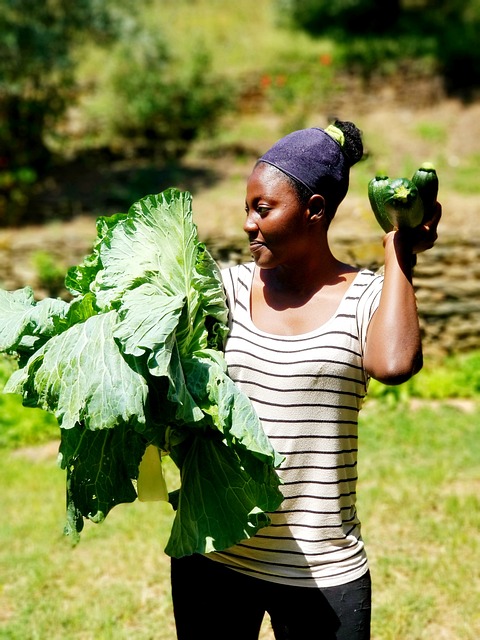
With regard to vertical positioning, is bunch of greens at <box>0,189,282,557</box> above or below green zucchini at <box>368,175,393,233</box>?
below

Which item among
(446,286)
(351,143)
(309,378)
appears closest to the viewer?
(309,378)

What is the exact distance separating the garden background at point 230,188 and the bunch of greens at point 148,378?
0.37m

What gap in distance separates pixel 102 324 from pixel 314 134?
719 millimetres

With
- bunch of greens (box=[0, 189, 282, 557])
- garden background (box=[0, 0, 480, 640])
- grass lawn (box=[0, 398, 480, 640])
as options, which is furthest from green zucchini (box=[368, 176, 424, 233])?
grass lawn (box=[0, 398, 480, 640])

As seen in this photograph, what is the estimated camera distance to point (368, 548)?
4.31 m

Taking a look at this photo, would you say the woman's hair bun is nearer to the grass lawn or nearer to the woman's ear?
the woman's ear

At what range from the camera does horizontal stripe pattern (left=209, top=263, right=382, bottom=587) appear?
6.39 feet

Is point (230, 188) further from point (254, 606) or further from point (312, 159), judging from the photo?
point (254, 606)

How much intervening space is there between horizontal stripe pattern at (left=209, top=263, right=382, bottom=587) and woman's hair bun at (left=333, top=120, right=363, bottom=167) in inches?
12.7

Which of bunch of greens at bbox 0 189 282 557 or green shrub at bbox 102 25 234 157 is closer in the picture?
bunch of greens at bbox 0 189 282 557

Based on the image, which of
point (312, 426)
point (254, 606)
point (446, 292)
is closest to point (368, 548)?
point (254, 606)

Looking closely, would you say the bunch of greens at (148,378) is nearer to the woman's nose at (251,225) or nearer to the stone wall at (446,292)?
the woman's nose at (251,225)

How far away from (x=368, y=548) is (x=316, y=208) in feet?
9.22

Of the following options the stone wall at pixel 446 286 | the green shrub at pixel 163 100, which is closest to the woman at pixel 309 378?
the stone wall at pixel 446 286
